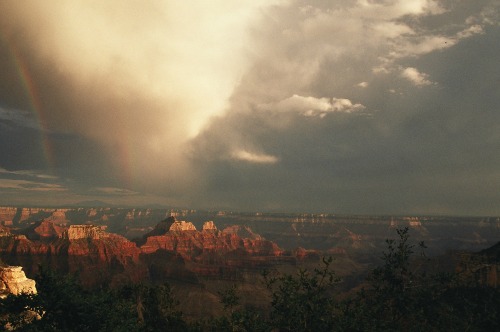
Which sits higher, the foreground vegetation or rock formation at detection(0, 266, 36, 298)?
the foreground vegetation

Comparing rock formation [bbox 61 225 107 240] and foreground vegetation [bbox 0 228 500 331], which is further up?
foreground vegetation [bbox 0 228 500 331]

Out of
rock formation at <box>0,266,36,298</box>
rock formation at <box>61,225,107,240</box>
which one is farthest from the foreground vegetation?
rock formation at <box>61,225,107,240</box>

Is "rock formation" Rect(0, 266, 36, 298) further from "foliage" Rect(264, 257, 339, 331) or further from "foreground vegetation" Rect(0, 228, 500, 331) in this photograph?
"foliage" Rect(264, 257, 339, 331)

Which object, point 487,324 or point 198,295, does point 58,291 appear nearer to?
point 487,324

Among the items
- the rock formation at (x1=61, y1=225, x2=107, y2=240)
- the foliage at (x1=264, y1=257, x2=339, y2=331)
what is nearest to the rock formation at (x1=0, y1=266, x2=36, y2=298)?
the foliage at (x1=264, y1=257, x2=339, y2=331)

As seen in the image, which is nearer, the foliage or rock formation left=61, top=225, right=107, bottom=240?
the foliage

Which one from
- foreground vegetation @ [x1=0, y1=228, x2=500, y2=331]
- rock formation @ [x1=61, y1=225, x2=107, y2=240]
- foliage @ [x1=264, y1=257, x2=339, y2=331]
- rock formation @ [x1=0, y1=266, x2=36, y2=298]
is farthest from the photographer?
rock formation @ [x1=61, y1=225, x2=107, y2=240]

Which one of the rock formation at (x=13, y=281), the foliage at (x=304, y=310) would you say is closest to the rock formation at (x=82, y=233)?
the rock formation at (x=13, y=281)

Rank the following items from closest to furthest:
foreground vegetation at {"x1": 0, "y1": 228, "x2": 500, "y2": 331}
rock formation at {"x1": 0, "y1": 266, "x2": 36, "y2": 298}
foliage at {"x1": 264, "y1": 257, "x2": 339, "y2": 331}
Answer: foreground vegetation at {"x1": 0, "y1": 228, "x2": 500, "y2": 331}, foliage at {"x1": 264, "y1": 257, "x2": 339, "y2": 331}, rock formation at {"x1": 0, "y1": 266, "x2": 36, "y2": 298}

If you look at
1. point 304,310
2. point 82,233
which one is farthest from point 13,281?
point 82,233

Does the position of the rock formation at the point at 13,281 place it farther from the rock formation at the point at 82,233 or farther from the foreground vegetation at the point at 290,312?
the rock formation at the point at 82,233

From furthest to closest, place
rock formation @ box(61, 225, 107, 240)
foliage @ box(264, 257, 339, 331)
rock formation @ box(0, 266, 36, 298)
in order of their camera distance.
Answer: rock formation @ box(61, 225, 107, 240), rock formation @ box(0, 266, 36, 298), foliage @ box(264, 257, 339, 331)

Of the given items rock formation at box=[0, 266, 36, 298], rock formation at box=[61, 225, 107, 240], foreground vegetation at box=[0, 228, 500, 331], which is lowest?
rock formation at box=[61, 225, 107, 240]

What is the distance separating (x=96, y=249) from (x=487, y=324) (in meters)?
176
